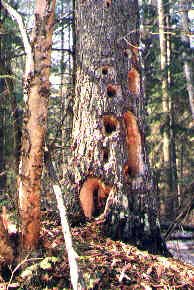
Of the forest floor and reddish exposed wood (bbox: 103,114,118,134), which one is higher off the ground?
reddish exposed wood (bbox: 103,114,118,134)

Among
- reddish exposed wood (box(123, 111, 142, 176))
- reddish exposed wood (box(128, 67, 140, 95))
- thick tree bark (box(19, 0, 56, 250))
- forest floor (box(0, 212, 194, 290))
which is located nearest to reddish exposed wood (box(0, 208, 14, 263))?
forest floor (box(0, 212, 194, 290))

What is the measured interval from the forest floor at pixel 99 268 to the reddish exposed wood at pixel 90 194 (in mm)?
410

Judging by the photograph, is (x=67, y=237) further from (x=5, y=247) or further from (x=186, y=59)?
(x=186, y=59)

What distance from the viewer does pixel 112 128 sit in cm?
494

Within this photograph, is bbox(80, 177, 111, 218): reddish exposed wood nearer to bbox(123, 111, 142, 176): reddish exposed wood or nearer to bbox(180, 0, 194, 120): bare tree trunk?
bbox(123, 111, 142, 176): reddish exposed wood

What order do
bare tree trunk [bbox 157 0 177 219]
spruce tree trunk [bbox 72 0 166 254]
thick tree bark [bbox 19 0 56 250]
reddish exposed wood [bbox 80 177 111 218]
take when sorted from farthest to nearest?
bare tree trunk [bbox 157 0 177 219], reddish exposed wood [bbox 80 177 111 218], spruce tree trunk [bbox 72 0 166 254], thick tree bark [bbox 19 0 56 250]

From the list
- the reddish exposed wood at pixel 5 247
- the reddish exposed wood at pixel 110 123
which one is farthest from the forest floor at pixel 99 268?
the reddish exposed wood at pixel 110 123

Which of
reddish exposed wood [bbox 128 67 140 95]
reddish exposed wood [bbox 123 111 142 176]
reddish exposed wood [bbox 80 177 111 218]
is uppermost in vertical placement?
reddish exposed wood [bbox 128 67 140 95]

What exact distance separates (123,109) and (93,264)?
2048 mm

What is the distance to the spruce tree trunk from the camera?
4.70 meters

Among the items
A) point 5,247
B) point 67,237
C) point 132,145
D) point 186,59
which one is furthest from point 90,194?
point 186,59

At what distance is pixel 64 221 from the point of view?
10.7ft

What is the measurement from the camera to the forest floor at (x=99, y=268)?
3617mm

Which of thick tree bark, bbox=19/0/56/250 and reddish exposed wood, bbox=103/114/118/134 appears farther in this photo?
reddish exposed wood, bbox=103/114/118/134
